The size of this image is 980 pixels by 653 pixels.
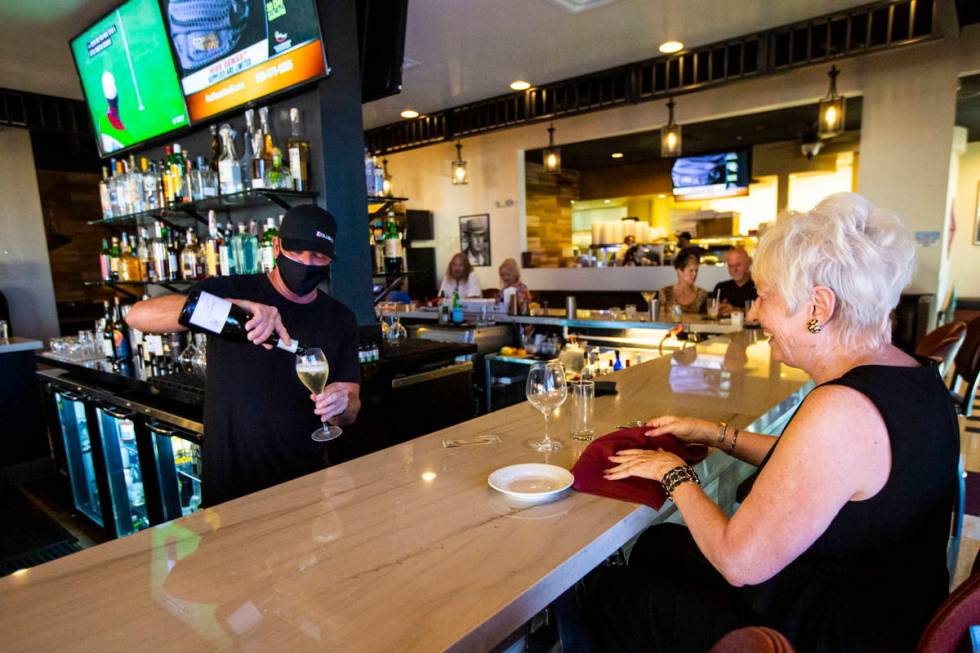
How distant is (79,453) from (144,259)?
1399 mm

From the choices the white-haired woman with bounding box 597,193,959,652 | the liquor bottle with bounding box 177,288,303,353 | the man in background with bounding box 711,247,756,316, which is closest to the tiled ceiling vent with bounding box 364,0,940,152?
the man in background with bounding box 711,247,756,316

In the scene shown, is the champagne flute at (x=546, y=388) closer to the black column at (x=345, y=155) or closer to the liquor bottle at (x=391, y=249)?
the black column at (x=345, y=155)

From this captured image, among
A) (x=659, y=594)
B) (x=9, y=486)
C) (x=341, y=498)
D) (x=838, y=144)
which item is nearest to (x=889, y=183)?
(x=838, y=144)

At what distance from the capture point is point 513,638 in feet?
3.92

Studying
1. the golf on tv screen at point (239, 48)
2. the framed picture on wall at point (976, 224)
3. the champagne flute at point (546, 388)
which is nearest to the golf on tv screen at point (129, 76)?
the golf on tv screen at point (239, 48)

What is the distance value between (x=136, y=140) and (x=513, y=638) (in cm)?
412

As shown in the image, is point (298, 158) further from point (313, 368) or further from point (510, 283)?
point (510, 283)

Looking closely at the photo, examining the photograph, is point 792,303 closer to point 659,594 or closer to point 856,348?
point 856,348

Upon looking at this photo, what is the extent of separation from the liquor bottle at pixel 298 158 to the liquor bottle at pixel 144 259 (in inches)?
69.3

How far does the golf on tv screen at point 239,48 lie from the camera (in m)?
2.60

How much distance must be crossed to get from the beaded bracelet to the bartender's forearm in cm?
160

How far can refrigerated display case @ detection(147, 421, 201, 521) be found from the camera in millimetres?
2705

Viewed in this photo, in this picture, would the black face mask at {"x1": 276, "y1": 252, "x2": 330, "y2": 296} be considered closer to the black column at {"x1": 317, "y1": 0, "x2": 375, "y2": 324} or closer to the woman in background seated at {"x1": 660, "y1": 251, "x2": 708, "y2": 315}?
the black column at {"x1": 317, "y1": 0, "x2": 375, "y2": 324}

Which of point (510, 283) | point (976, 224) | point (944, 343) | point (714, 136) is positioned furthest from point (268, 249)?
point (976, 224)
